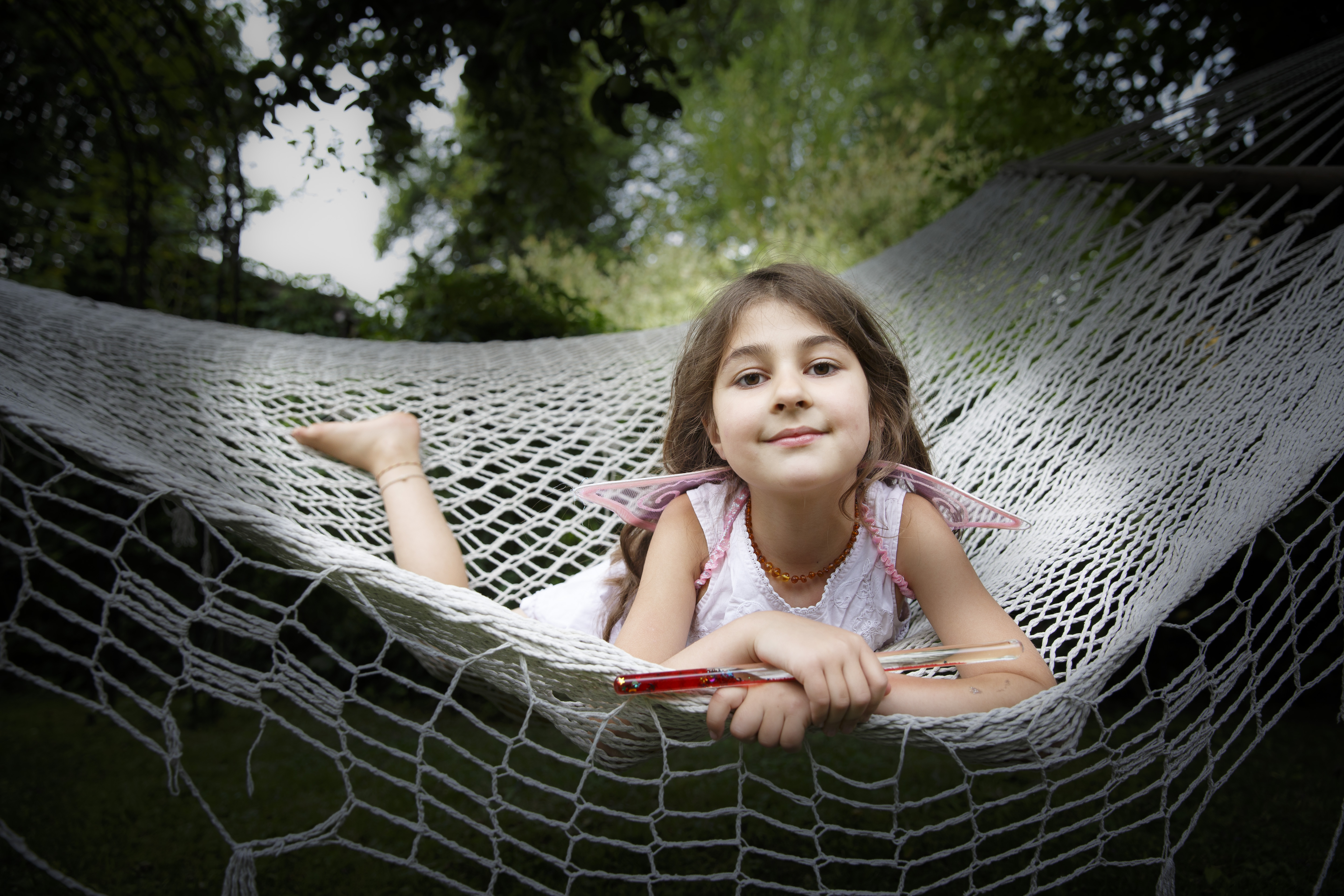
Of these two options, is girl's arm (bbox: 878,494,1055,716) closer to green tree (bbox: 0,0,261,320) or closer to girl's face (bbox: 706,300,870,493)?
girl's face (bbox: 706,300,870,493)

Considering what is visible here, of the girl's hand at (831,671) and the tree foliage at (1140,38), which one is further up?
the tree foliage at (1140,38)

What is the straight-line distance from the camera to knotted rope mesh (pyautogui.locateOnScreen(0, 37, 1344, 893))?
75 cm

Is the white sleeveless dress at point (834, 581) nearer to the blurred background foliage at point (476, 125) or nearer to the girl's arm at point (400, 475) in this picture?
the girl's arm at point (400, 475)

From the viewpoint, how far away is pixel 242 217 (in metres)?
2.06

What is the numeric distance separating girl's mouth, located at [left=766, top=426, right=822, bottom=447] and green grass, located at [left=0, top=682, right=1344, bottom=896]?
2.25ft

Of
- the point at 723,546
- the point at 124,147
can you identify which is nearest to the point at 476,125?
the point at 124,147

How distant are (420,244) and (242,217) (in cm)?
1134

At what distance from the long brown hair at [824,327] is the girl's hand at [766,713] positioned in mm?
368

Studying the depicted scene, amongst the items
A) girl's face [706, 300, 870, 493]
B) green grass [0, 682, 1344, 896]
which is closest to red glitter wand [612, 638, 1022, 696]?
girl's face [706, 300, 870, 493]

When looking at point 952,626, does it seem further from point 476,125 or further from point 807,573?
point 476,125

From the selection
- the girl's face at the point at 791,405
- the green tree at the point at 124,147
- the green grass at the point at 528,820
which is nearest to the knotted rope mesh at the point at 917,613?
the green grass at the point at 528,820

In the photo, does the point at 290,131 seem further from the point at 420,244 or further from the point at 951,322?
the point at 420,244

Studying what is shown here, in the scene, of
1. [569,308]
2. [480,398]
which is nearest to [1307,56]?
[480,398]

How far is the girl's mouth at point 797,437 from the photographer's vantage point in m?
0.88
